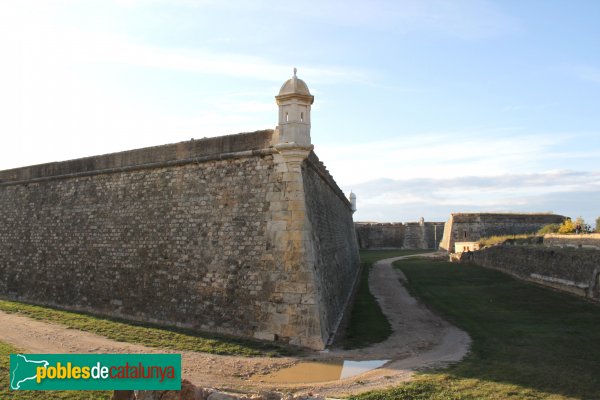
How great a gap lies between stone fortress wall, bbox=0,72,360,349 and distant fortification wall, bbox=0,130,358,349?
32mm

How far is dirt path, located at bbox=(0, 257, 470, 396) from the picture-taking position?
26.3 ft

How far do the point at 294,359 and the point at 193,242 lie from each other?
511 cm

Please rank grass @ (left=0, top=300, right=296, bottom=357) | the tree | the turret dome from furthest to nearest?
the tree, the turret dome, grass @ (left=0, top=300, right=296, bottom=357)

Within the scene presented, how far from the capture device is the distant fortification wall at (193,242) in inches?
444

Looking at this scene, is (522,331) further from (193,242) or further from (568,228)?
(568,228)

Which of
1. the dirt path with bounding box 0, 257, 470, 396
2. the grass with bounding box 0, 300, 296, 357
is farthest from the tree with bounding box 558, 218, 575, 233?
the grass with bounding box 0, 300, 296, 357

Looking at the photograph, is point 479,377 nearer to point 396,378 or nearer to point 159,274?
point 396,378

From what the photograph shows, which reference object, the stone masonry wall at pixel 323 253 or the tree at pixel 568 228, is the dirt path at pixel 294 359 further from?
the tree at pixel 568 228

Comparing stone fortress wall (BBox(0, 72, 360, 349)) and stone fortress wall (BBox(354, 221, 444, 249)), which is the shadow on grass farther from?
stone fortress wall (BBox(354, 221, 444, 249))

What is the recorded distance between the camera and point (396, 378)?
820 centimetres

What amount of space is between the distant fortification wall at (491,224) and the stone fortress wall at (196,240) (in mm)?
24968

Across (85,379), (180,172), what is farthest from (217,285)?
(85,379)

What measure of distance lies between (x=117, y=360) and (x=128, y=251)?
27.6 ft

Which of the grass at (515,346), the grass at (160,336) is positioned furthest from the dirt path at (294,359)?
the grass at (515,346)
